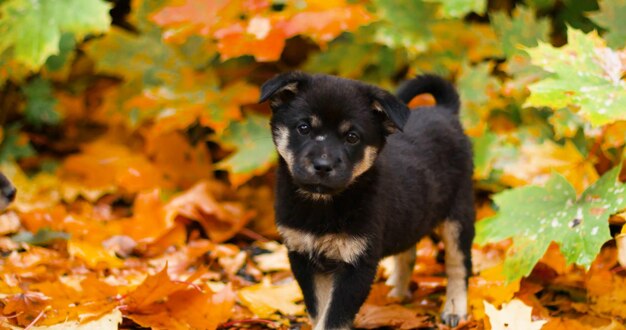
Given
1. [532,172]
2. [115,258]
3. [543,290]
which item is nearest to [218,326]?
[115,258]

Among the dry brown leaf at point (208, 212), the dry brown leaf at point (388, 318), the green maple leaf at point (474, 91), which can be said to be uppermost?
the green maple leaf at point (474, 91)

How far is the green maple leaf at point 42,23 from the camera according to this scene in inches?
189

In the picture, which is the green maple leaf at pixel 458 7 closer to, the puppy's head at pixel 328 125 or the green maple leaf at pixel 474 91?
the green maple leaf at pixel 474 91

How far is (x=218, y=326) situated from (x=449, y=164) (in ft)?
4.63

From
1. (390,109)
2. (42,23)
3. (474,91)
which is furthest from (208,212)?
(390,109)

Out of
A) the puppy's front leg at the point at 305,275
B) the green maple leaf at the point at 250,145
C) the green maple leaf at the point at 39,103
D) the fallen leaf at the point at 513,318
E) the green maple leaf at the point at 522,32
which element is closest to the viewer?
the fallen leaf at the point at 513,318

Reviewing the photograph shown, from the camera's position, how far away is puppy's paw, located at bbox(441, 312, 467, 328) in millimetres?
4223

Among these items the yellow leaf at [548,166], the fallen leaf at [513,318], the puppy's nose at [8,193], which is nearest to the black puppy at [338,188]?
the fallen leaf at [513,318]

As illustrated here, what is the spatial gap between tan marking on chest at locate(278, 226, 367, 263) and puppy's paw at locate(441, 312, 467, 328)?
0.83 m

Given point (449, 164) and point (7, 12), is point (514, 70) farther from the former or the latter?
point (7, 12)

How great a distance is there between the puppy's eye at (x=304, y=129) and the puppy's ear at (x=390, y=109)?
0.30 metres

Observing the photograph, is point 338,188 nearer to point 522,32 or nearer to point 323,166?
point 323,166

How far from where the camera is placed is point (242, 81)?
5914 millimetres

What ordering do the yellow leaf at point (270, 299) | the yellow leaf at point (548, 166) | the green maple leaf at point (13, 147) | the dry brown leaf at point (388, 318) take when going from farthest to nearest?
the green maple leaf at point (13, 147) → the yellow leaf at point (548, 166) → the yellow leaf at point (270, 299) → the dry brown leaf at point (388, 318)
